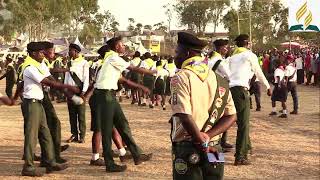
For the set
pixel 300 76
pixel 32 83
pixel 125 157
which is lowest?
pixel 125 157

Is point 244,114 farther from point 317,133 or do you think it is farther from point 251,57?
point 317,133

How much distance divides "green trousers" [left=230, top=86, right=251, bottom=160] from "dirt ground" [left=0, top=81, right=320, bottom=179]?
1.08 feet

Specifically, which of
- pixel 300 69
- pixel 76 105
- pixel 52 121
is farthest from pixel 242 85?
pixel 300 69

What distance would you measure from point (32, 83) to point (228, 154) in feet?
12.0

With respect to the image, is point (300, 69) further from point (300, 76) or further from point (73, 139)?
point (73, 139)

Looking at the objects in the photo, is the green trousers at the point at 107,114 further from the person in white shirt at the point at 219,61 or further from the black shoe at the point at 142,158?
the person in white shirt at the point at 219,61

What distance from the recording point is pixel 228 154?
8.99m

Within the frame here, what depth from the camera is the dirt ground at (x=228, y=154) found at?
24.8 feet

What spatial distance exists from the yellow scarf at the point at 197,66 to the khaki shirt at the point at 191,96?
3 centimetres

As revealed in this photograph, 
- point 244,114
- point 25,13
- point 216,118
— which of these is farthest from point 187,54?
point 25,13

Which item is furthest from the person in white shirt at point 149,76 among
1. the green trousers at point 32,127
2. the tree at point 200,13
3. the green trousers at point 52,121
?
the tree at point 200,13

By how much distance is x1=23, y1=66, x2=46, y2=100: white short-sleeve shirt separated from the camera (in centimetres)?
714

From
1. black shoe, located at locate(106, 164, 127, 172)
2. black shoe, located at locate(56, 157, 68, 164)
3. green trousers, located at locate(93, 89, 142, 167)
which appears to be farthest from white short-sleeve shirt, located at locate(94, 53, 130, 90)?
black shoe, located at locate(56, 157, 68, 164)

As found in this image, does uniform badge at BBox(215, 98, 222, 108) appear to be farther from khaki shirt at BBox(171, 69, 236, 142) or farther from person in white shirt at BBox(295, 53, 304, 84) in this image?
person in white shirt at BBox(295, 53, 304, 84)
